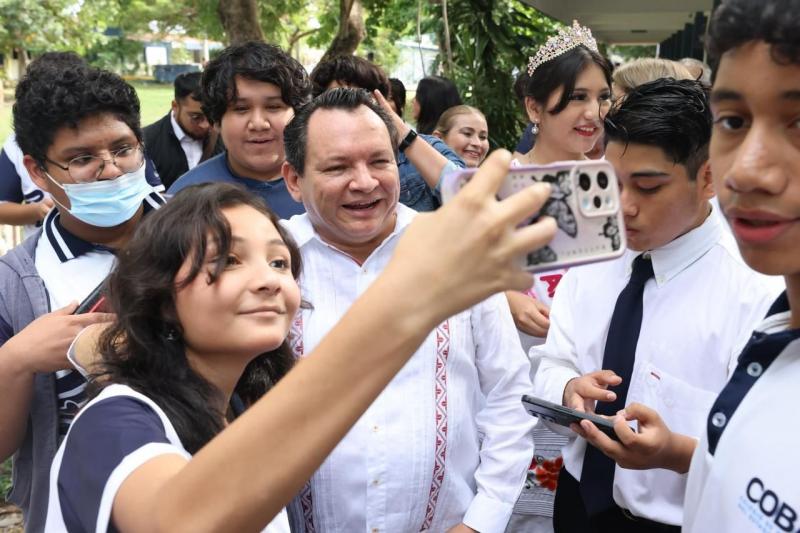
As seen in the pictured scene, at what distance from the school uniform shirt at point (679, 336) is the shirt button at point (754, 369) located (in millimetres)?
666

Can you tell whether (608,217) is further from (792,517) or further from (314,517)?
(314,517)

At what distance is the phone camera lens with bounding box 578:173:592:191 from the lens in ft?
3.57

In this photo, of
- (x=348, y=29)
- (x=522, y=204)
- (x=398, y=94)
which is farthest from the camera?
(x=348, y=29)

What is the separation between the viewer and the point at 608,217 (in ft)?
3.58

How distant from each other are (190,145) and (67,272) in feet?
10.5

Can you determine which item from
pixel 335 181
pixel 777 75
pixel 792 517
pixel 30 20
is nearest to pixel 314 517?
pixel 335 181

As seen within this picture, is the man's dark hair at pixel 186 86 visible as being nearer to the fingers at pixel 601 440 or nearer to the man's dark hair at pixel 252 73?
the man's dark hair at pixel 252 73

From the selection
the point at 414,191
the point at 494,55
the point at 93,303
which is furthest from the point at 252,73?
the point at 494,55

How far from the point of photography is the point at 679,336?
6.62 feet

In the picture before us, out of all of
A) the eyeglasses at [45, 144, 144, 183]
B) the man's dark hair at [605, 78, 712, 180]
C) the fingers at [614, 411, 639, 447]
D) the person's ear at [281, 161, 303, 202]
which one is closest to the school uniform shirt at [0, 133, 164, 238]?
the eyeglasses at [45, 144, 144, 183]

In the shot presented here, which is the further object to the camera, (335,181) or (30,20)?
(30,20)

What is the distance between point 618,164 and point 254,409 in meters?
1.43

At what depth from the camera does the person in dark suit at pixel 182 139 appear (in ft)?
16.9

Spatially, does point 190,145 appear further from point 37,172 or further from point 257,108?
point 37,172
